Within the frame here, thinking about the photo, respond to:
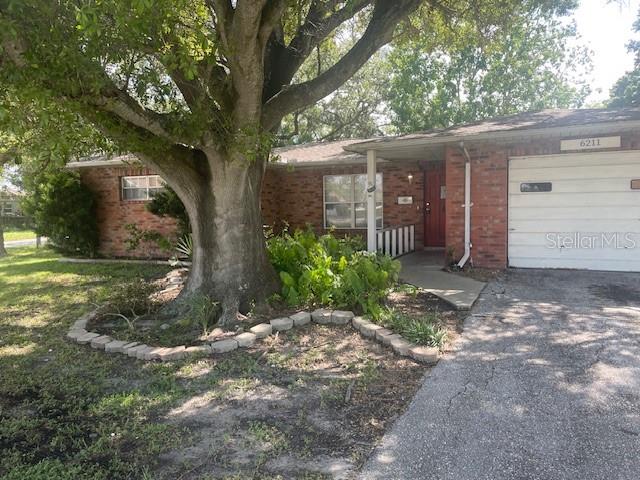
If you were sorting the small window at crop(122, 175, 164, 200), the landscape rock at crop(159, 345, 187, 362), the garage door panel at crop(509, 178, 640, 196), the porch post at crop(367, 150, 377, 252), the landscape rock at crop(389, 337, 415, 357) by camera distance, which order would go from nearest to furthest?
the landscape rock at crop(389, 337, 415, 357), the landscape rock at crop(159, 345, 187, 362), the garage door panel at crop(509, 178, 640, 196), the porch post at crop(367, 150, 377, 252), the small window at crop(122, 175, 164, 200)

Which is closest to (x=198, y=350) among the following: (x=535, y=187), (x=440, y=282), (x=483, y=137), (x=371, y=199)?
(x=440, y=282)

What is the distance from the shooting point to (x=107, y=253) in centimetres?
1457

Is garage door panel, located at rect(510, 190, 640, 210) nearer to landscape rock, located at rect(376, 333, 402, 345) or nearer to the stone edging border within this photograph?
the stone edging border

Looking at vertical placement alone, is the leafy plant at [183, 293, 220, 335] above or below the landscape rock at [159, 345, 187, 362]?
above

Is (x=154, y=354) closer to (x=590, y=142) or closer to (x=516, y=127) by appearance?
(x=516, y=127)

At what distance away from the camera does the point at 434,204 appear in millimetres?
13195

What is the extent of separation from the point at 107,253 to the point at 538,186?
12.0 metres

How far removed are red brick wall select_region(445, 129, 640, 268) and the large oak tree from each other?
3.61 metres

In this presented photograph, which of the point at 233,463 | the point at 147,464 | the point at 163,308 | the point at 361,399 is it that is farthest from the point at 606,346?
Result: the point at 163,308

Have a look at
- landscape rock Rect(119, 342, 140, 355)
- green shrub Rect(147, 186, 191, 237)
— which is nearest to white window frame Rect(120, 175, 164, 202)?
green shrub Rect(147, 186, 191, 237)

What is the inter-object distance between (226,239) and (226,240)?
0.04ft

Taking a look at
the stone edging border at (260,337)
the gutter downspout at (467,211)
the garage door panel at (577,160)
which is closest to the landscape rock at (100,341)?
the stone edging border at (260,337)

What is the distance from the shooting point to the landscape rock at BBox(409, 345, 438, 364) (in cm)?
470

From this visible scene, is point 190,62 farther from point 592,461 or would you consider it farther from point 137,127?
point 592,461
